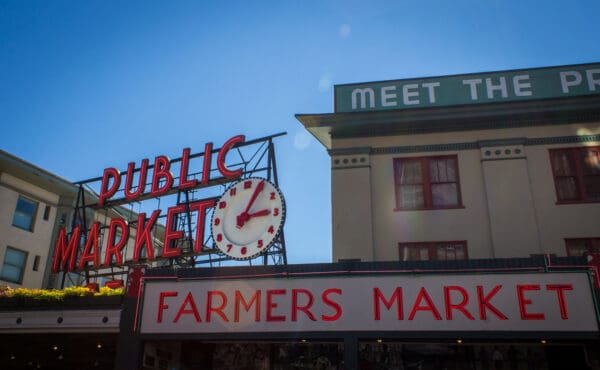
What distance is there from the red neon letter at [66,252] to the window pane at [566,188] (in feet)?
77.7

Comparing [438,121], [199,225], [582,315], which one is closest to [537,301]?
[582,315]

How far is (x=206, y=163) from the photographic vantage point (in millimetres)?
29531

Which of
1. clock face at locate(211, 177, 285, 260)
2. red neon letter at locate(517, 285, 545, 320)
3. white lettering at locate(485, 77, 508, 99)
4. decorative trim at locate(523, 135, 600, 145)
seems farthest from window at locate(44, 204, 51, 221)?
red neon letter at locate(517, 285, 545, 320)

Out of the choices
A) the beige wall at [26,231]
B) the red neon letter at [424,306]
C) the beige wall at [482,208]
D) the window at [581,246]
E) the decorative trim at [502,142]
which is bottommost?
the red neon letter at [424,306]

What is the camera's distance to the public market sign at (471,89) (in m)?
23.6

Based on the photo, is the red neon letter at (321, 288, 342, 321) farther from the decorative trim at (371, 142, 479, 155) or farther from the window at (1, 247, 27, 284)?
the window at (1, 247, 27, 284)

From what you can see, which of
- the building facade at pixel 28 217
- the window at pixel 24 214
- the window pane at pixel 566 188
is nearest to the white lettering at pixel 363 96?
the window pane at pixel 566 188

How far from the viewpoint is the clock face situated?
24688mm

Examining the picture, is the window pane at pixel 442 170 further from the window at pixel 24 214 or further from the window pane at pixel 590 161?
the window at pixel 24 214

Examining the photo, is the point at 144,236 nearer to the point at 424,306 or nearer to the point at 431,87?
the point at 431,87

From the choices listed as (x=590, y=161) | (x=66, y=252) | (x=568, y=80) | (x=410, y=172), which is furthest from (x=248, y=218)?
(x=568, y=80)

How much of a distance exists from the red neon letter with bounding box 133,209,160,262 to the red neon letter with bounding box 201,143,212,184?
2.95 meters

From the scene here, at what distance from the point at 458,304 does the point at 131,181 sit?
20966 millimetres

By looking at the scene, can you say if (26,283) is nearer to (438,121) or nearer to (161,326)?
(161,326)
